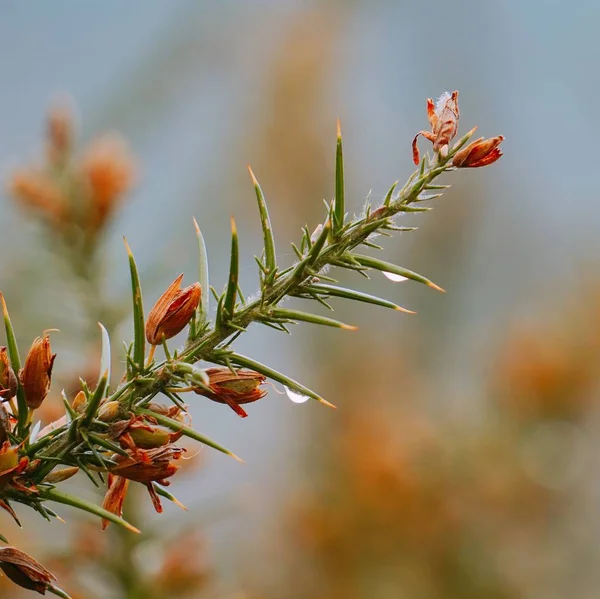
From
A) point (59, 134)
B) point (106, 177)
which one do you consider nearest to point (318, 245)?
point (106, 177)

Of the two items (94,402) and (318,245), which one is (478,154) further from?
(94,402)

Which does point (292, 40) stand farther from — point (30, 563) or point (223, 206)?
point (30, 563)

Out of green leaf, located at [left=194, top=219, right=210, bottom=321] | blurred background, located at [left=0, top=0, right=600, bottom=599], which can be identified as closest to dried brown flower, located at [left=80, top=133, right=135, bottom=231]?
blurred background, located at [left=0, top=0, right=600, bottom=599]

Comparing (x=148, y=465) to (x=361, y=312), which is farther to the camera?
(x=361, y=312)

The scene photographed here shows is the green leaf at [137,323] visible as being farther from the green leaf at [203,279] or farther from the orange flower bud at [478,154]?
the orange flower bud at [478,154]

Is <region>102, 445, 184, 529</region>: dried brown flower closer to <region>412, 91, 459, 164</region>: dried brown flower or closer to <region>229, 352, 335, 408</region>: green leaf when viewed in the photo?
Result: <region>229, 352, 335, 408</region>: green leaf
